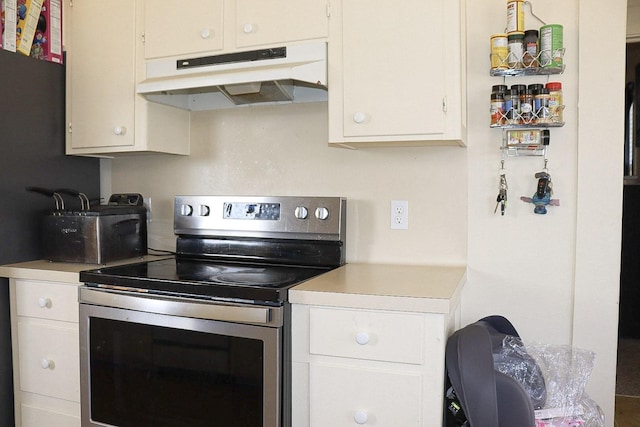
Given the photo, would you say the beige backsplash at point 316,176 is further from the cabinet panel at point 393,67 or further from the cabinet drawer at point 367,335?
the cabinet drawer at point 367,335

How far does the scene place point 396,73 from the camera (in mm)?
1796

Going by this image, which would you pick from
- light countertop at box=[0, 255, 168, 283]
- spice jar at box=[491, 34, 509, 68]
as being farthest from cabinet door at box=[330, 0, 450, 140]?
light countertop at box=[0, 255, 168, 283]

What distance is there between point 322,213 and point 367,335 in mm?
660

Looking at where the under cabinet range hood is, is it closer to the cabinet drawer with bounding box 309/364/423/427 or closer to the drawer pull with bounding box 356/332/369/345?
the drawer pull with bounding box 356/332/369/345

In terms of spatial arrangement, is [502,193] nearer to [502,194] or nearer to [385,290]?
[502,194]

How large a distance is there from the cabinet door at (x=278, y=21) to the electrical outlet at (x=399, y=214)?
700mm

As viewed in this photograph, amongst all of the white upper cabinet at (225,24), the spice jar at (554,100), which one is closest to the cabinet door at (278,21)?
the white upper cabinet at (225,24)

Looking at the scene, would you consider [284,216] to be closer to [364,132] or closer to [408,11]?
[364,132]

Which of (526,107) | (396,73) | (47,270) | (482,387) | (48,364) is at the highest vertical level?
(396,73)

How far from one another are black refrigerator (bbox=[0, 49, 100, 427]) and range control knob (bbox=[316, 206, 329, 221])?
3.93 feet

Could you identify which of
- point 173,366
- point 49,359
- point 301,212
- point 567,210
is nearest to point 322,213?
point 301,212

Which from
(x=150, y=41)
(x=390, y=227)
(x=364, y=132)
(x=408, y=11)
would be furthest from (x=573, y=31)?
(x=150, y=41)

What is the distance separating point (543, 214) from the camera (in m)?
1.93

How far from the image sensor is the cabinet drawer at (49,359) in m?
1.99
